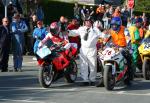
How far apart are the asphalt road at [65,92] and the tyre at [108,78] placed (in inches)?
6.5

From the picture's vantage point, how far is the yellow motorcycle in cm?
1664

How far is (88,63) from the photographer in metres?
15.3

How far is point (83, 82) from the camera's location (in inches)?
619

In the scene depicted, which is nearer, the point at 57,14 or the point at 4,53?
the point at 4,53

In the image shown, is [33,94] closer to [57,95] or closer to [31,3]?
[57,95]

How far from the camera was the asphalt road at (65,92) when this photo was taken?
42.9 ft

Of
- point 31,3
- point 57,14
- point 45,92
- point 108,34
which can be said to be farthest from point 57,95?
point 57,14

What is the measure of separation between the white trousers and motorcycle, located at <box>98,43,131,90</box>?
19 centimetres

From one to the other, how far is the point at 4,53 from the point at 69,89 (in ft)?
17.3

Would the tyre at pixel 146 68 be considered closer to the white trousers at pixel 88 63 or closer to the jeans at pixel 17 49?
the white trousers at pixel 88 63

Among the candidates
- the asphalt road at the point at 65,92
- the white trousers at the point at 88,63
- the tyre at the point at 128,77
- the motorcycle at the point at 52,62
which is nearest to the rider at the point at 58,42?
the motorcycle at the point at 52,62

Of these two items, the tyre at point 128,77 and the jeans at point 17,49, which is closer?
the tyre at point 128,77

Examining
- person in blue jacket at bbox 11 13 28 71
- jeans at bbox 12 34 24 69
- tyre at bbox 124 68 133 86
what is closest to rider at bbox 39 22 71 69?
tyre at bbox 124 68 133 86

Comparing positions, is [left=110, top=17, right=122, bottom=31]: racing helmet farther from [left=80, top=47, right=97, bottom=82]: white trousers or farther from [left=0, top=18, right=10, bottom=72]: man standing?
[left=0, top=18, right=10, bottom=72]: man standing
